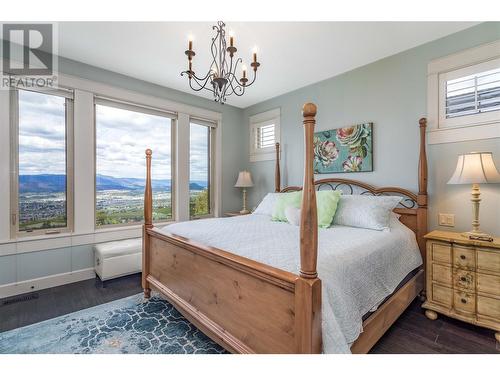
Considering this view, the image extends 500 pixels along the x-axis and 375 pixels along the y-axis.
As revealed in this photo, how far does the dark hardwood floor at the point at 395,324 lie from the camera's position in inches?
67.7

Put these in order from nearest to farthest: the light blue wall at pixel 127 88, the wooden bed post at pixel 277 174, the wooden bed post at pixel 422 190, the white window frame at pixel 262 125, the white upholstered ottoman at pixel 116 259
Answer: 1. the wooden bed post at pixel 422 190
2. the light blue wall at pixel 127 88
3. the white upholstered ottoman at pixel 116 259
4. the wooden bed post at pixel 277 174
5. the white window frame at pixel 262 125

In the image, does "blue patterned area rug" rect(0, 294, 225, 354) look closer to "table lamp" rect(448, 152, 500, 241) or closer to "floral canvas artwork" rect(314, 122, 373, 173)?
"table lamp" rect(448, 152, 500, 241)

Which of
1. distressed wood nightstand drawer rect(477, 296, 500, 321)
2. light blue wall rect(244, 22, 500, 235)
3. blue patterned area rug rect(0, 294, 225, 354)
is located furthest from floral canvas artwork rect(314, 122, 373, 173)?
blue patterned area rug rect(0, 294, 225, 354)

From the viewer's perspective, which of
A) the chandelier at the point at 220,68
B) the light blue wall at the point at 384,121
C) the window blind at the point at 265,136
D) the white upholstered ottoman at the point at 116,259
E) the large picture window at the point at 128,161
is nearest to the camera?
the chandelier at the point at 220,68

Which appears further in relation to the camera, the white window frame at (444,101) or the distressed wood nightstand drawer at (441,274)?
the white window frame at (444,101)

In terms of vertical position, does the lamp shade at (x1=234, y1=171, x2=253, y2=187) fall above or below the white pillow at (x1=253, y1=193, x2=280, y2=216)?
above

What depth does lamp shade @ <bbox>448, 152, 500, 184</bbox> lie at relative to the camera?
1924 mm

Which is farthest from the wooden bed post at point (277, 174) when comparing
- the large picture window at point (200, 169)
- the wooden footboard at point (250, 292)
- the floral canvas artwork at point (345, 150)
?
the wooden footboard at point (250, 292)

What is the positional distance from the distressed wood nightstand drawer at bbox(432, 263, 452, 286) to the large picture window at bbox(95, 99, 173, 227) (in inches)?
131

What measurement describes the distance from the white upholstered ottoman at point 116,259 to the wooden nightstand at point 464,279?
3.11 meters

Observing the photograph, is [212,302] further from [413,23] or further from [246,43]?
[413,23]

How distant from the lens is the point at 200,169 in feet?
13.7

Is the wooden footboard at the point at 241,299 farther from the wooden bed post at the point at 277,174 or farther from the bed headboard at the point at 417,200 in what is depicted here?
the wooden bed post at the point at 277,174
